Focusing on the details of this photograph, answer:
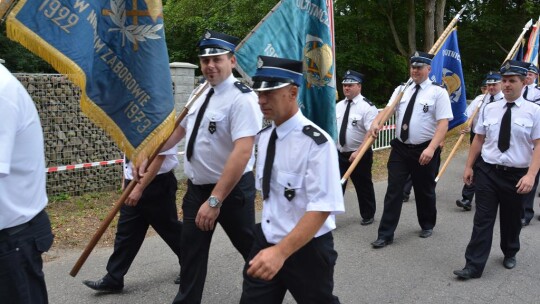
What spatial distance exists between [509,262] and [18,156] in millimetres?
4788

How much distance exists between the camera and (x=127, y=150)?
3.41m

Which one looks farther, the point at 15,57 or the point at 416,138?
the point at 15,57

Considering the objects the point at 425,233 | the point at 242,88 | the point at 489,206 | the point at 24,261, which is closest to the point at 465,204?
the point at 425,233

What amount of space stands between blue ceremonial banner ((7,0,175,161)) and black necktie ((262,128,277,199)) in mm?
864

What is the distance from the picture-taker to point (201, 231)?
3.76 metres

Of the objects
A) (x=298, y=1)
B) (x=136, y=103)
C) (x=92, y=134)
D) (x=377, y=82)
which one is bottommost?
(x=377, y=82)

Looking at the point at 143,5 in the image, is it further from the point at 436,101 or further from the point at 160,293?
the point at 436,101

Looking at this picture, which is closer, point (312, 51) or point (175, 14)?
point (312, 51)

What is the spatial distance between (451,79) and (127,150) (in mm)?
5902

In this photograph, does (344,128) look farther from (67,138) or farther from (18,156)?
(18,156)

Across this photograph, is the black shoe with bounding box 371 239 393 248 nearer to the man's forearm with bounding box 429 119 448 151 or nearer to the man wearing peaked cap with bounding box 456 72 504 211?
the man's forearm with bounding box 429 119 448 151

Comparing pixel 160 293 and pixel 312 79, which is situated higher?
pixel 312 79

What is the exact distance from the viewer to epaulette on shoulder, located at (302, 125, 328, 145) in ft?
8.87

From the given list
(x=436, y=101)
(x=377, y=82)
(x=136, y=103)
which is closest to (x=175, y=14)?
(x=377, y=82)
